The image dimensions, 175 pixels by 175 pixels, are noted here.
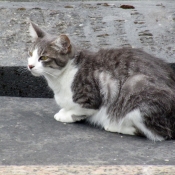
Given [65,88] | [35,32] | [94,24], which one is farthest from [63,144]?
[94,24]

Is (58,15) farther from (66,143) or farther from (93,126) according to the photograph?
(66,143)

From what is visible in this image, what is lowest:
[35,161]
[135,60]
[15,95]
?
[35,161]

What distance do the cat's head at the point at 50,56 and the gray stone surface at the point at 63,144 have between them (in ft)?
1.42

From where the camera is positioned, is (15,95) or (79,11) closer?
(15,95)

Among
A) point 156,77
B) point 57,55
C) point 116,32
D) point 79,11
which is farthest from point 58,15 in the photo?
point 156,77

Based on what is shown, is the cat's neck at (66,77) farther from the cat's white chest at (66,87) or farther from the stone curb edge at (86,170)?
the stone curb edge at (86,170)

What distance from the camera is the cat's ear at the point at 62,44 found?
162 inches

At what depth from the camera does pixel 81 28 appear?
5566 mm

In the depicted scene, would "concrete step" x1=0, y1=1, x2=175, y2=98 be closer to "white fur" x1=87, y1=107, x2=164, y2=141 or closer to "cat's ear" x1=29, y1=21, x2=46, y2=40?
"cat's ear" x1=29, y1=21, x2=46, y2=40

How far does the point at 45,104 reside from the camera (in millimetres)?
4766

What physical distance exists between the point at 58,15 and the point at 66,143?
7.92ft

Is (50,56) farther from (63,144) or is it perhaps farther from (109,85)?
(63,144)

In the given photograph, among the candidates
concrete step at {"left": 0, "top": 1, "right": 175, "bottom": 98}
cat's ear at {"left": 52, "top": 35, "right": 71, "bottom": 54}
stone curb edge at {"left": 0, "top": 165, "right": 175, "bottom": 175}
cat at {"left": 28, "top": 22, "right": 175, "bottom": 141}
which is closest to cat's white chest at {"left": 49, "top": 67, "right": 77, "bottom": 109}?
cat at {"left": 28, "top": 22, "right": 175, "bottom": 141}

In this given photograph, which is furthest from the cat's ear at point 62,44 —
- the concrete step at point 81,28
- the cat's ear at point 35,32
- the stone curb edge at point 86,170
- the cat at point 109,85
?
the stone curb edge at point 86,170
